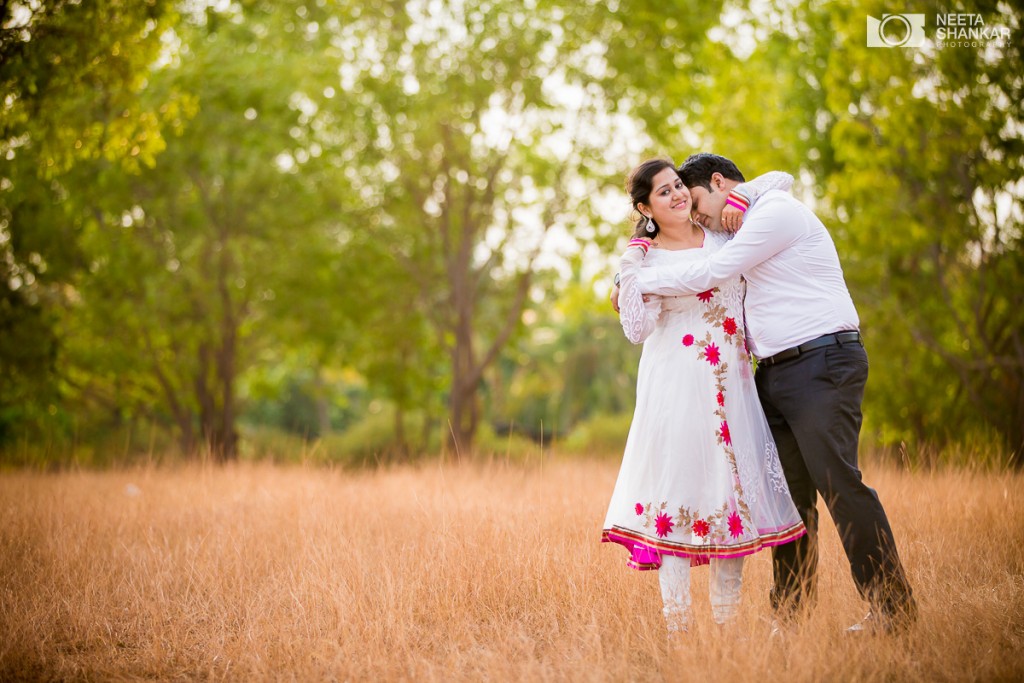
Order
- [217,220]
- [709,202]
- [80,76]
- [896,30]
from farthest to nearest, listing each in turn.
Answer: [217,220] → [896,30] → [80,76] → [709,202]

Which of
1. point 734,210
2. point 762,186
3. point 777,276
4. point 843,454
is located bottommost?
point 843,454

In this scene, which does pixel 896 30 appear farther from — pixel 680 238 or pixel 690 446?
pixel 690 446

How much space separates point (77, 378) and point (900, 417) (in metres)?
15.2

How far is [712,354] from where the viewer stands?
3568 mm

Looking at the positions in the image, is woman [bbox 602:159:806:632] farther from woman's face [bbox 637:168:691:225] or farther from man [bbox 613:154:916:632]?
man [bbox 613:154:916:632]

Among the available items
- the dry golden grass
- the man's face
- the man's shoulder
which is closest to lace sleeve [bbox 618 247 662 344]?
the man's face

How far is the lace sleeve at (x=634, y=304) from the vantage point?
3568mm

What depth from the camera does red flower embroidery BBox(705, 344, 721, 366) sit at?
356cm

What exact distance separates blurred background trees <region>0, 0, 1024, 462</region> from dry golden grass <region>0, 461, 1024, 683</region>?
4.97m

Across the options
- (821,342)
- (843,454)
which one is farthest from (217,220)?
(843,454)

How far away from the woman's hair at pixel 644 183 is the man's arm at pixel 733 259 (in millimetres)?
266

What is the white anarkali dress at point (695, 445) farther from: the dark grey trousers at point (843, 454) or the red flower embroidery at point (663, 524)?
the dark grey trousers at point (843, 454)

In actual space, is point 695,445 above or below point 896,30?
below

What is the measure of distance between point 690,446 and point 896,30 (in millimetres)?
8162
